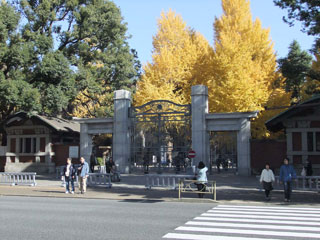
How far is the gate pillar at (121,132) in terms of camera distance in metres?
25.8

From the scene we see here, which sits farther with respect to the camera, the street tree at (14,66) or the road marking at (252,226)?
the street tree at (14,66)

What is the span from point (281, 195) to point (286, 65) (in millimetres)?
11121

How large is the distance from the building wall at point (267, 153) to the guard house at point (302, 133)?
3.60ft

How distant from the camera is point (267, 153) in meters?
24.4

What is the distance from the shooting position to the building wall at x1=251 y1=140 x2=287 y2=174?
2425 centimetres

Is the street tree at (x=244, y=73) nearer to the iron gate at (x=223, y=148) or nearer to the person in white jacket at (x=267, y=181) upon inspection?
the iron gate at (x=223, y=148)

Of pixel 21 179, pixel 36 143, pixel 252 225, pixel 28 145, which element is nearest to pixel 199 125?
pixel 21 179

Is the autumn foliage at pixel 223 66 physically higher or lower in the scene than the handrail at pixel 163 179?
higher

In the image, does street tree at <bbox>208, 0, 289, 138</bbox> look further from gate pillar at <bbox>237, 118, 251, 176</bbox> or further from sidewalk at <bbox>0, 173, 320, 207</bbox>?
sidewalk at <bbox>0, 173, 320, 207</bbox>

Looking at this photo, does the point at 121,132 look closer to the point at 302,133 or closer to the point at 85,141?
the point at 85,141

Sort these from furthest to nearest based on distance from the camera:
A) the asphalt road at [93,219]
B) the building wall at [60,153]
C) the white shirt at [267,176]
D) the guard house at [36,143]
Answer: the building wall at [60,153]
the guard house at [36,143]
the white shirt at [267,176]
the asphalt road at [93,219]

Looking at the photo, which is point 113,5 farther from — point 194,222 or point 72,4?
point 194,222

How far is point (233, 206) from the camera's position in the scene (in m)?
13.1

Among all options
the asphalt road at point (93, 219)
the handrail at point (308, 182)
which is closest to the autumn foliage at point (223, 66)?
the handrail at point (308, 182)
